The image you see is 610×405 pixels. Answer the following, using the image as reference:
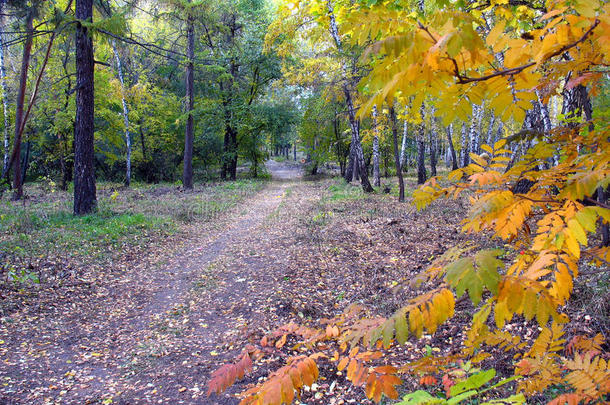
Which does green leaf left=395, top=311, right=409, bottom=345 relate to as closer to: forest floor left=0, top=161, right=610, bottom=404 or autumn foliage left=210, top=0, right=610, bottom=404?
autumn foliage left=210, top=0, right=610, bottom=404

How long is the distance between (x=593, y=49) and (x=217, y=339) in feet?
15.1

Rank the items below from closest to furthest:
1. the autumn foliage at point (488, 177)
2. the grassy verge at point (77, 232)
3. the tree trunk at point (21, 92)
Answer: the autumn foliage at point (488, 177)
the grassy verge at point (77, 232)
the tree trunk at point (21, 92)

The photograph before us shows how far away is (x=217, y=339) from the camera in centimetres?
456

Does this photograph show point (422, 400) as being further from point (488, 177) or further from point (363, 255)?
point (363, 255)

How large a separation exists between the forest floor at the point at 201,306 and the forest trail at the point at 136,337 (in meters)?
0.02

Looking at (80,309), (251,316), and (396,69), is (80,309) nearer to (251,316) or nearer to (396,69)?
(251,316)

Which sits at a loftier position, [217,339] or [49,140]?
[49,140]

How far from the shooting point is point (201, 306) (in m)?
5.55

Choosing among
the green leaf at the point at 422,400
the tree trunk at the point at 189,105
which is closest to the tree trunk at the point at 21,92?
the tree trunk at the point at 189,105

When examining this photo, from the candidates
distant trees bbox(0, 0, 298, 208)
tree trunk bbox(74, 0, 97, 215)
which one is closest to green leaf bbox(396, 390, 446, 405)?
tree trunk bbox(74, 0, 97, 215)

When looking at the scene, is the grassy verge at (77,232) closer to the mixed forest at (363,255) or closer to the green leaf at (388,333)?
the mixed forest at (363,255)

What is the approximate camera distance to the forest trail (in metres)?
3.57

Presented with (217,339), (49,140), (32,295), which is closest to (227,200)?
(32,295)

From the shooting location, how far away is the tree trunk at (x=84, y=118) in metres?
9.34
